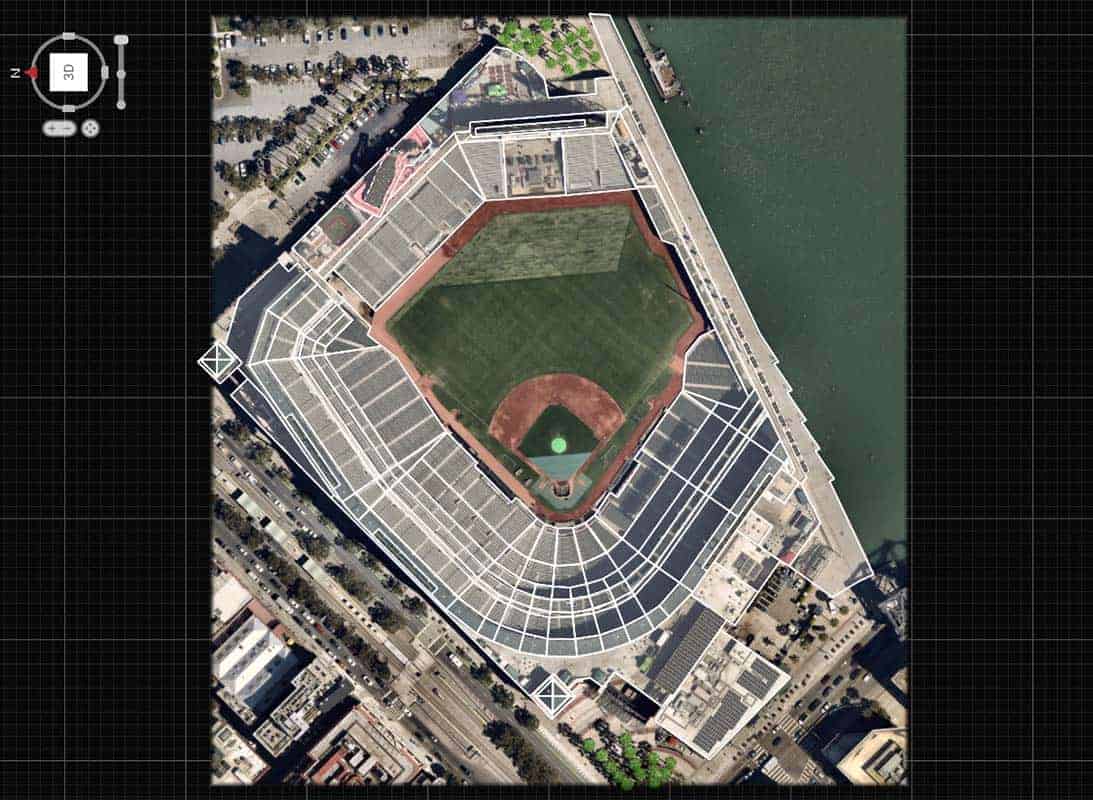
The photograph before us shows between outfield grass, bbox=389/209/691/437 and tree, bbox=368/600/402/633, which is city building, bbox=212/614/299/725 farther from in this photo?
outfield grass, bbox=389/209/691/437

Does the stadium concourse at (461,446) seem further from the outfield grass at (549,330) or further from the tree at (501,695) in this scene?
the outfield grass at (549,330)

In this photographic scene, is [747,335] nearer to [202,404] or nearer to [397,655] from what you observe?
[397,655]

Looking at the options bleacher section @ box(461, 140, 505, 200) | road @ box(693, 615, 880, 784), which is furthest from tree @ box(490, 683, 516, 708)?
bleacher section @ box(461, 140, 505, 200)

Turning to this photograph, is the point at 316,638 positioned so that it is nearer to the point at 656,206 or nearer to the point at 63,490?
the point at 63,490

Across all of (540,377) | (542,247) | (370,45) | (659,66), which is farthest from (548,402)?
(370,45)

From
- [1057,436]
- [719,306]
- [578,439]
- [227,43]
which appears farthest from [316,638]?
[1057,436]

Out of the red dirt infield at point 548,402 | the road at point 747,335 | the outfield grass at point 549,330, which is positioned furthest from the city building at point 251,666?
the road at point 747,335
